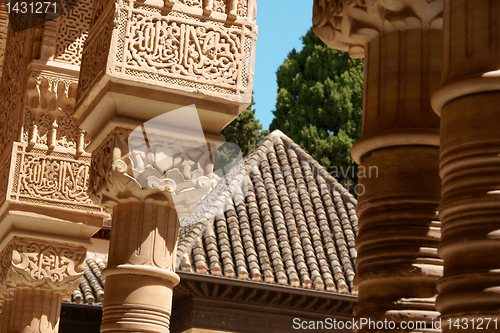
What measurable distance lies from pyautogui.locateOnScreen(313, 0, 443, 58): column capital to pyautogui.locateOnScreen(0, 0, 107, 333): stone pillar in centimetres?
312

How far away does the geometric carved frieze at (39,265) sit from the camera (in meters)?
6.27

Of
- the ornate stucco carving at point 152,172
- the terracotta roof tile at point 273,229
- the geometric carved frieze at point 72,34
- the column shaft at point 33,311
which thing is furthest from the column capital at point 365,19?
the terracotta roof tile at point 273,229

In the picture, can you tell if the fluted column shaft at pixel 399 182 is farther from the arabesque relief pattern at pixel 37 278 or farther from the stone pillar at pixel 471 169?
the arabesque relief pattern at pixel 37 278

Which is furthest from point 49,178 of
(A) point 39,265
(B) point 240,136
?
(B) point 240,136

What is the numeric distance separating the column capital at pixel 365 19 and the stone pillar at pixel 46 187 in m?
3.12

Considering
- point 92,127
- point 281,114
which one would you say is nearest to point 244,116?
point 281,114

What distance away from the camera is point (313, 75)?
87.6 feet

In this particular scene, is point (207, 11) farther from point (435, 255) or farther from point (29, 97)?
point (29, 97)

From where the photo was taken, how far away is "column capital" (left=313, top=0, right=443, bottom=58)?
11.0ft

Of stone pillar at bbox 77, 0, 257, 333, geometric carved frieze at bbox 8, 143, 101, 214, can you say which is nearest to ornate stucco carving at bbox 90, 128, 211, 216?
stone pillar at bbox 77, 0, 257, 333

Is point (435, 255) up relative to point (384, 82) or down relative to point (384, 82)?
down

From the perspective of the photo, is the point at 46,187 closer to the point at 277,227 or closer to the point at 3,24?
the point at 3,24

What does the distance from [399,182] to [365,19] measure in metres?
0.79

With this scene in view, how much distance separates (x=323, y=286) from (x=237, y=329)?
1542mm
